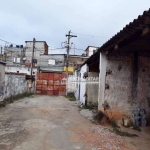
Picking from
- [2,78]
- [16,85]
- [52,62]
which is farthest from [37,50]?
[2,78]

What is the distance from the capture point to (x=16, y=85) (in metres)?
15.7

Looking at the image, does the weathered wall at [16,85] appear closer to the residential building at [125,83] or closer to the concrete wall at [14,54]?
the residential building at [125,83]

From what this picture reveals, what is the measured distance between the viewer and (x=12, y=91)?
14.6 metres

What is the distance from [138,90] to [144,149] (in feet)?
11.7

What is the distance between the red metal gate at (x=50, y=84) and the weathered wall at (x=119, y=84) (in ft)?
43.8

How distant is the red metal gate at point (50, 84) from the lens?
21391 mm

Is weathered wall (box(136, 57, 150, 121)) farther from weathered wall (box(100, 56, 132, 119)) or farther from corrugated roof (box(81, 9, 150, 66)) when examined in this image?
corrugated roof (box(81, 9, 150, 66))

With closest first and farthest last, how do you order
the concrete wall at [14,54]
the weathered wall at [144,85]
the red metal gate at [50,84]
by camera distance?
the weathered wall at [144,85], the red metal gate at [50,84], the concrete wall at [14,54]

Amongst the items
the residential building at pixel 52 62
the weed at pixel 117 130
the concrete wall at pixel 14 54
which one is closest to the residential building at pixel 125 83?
the weed at pixel 117 130

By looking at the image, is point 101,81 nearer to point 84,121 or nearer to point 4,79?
point 84,121

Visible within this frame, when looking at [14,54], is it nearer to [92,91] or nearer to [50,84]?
[50,84]

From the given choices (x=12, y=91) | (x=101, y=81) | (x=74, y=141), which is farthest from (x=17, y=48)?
(x=74, y=141)

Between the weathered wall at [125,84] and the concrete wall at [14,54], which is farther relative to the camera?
the concrete wall at [14,54]

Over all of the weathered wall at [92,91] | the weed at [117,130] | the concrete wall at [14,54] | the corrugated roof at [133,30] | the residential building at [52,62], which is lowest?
the weed at [117,130]
